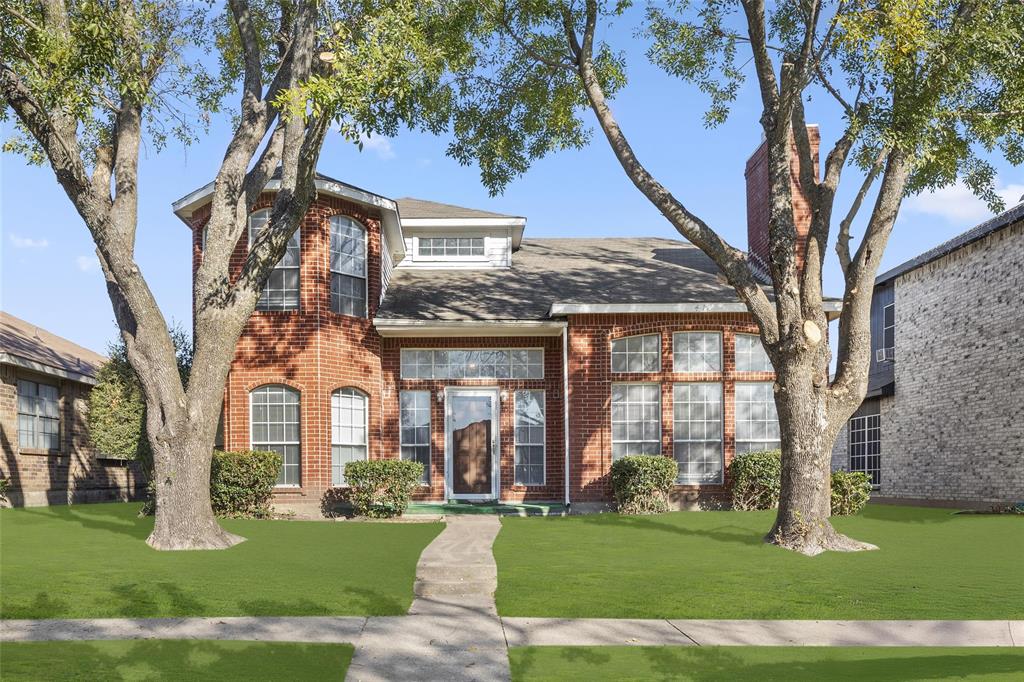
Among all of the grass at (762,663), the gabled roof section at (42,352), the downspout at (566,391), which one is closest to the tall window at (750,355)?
the downspout at (566,391)

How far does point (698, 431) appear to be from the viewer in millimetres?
19109

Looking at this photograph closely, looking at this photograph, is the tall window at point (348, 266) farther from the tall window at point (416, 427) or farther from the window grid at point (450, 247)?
the window grid at point (450, 247)

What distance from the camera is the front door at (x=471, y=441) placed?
781 inches

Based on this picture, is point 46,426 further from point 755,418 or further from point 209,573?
point 755,418

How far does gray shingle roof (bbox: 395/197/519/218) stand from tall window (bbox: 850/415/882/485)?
1356 centimetres

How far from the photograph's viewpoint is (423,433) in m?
19.8

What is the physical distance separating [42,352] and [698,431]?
16.2m

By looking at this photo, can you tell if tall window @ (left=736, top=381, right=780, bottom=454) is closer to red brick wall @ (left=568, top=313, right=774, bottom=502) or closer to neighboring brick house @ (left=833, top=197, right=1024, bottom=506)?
red brick wall @ (left=568, top=313, right=774, bottom=502)

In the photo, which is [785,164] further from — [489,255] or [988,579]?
[489,255]

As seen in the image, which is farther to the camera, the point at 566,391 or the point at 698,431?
the point at 698,431

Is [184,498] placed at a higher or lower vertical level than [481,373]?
lower

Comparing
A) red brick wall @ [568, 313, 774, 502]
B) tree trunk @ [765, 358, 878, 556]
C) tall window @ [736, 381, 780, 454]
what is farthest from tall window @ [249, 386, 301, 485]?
tree trunk @ [765, 358, 878, 556]

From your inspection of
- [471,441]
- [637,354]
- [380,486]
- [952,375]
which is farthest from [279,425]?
[952,375]

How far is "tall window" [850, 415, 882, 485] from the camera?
2753 centimetres
